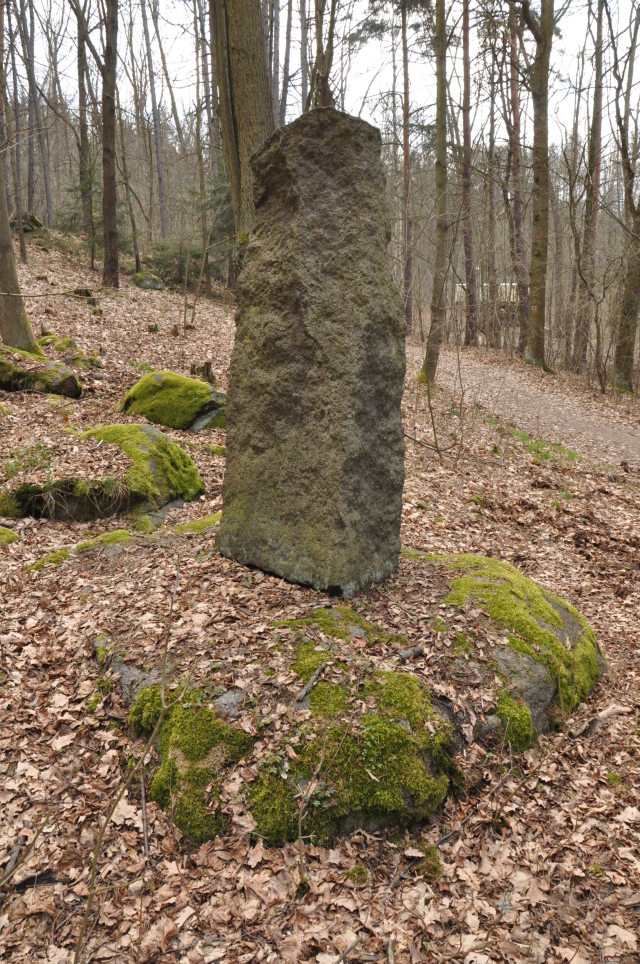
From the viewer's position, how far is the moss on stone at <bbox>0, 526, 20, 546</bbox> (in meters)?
5.85

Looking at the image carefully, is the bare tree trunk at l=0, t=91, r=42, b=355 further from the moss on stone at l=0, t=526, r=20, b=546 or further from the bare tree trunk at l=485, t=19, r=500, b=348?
the bare tree trunk at l=485, t=19, r=500, b=348

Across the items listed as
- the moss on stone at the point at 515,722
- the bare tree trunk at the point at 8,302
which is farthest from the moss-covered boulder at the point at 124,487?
the moss on stone at the point at 515,722

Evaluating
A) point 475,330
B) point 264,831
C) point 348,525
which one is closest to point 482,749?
point 264,831

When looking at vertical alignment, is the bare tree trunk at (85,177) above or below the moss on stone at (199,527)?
above

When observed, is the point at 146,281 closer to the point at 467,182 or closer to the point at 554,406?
the point at 467,182

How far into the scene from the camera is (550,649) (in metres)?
4.32

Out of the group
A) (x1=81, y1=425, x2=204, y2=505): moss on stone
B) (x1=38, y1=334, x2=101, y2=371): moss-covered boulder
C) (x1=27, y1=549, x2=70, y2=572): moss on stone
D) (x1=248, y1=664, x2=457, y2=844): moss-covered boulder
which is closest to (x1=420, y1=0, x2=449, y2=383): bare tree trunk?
(x1=81, y1=425, x2=204, y2=505): moss on stone

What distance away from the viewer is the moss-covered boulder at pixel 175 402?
9086 millimetres

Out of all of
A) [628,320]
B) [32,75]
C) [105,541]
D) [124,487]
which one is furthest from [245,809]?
[32,75]

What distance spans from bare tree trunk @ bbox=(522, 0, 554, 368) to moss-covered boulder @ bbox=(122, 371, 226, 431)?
11.2 m

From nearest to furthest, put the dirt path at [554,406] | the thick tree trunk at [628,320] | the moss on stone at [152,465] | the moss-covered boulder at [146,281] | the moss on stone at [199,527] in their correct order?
1. the moss on stone at [199,527]
2. the moss on stone at [152,465]
3. the dirt path at [554,406]
4. the thick tree trunk at [628,320]
5. the moss-covered boulder at [146,281]

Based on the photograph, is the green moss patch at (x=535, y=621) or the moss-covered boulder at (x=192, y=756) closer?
the moss-covered boulder at (x=192, y=756)

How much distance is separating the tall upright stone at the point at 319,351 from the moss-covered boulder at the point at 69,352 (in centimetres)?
702

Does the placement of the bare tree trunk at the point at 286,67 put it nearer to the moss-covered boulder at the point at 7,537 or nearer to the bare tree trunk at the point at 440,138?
the bare tree trunk at the point at 440,138
